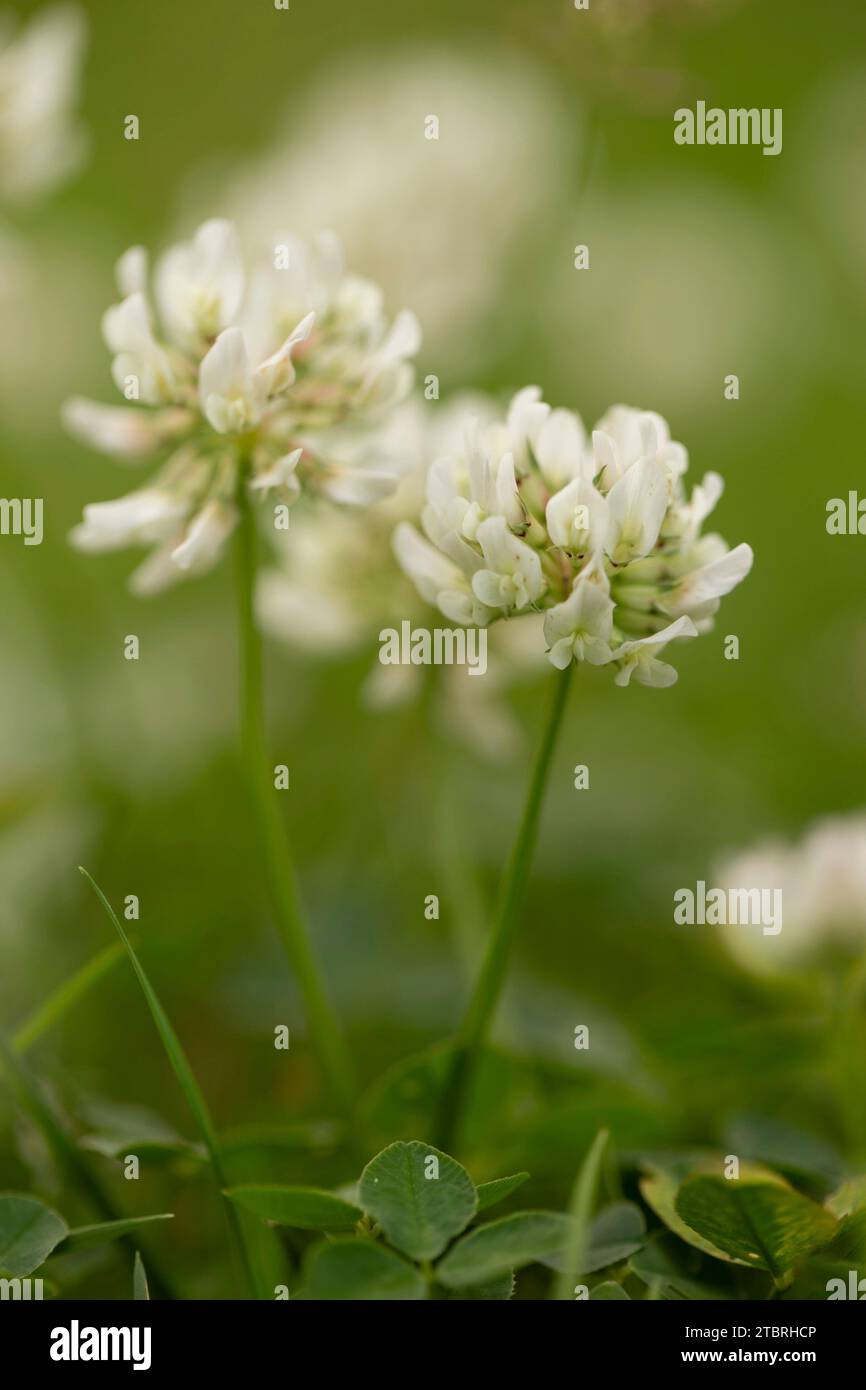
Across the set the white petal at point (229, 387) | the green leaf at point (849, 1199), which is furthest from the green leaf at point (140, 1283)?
the white petal at point (229, 387)

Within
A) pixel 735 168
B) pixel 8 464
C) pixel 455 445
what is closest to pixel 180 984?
pixel 455 445

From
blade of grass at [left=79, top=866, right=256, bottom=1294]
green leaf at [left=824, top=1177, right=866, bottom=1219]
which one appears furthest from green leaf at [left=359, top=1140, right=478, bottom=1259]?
green leaf at [left=824, top=1177, right=866, bottom=1219]

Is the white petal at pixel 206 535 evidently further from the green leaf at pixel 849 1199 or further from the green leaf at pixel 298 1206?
the green leaf at pixel 849 1199

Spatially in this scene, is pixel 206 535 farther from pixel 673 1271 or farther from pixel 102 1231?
pixel 673 1271

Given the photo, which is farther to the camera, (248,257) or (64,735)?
(248,257)

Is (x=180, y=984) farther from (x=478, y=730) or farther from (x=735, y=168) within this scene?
(x=735, y=168)

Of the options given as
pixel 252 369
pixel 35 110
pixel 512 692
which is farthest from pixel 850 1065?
pixel 35 110

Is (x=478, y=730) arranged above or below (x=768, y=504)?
below
